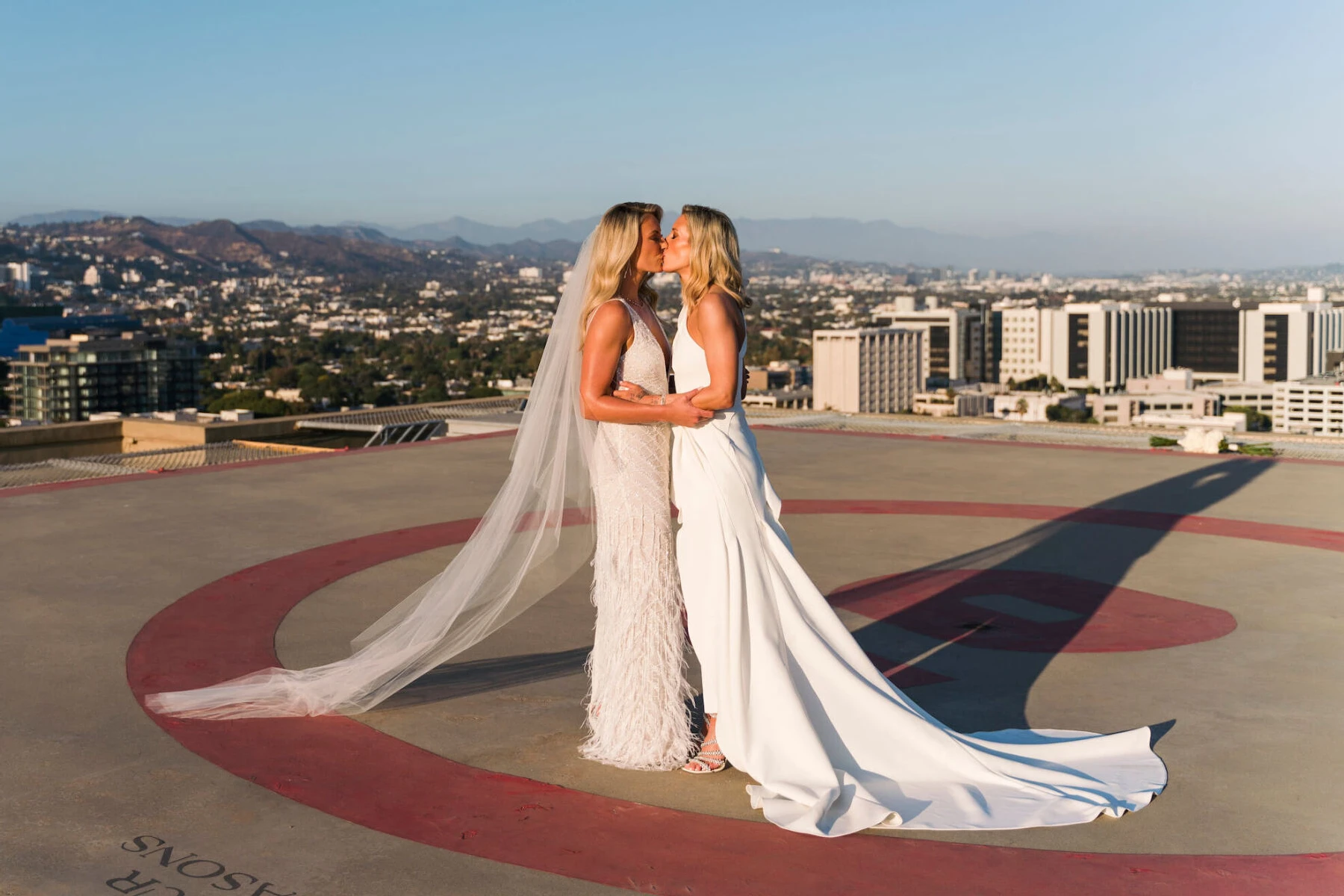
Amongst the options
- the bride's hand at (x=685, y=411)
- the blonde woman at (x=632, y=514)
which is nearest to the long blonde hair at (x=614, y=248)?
the blonde woman at (x=632, y=514)

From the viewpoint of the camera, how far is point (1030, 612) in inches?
294

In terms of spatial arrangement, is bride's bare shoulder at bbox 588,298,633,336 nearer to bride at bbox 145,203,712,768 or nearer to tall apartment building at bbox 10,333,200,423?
bride at bbox 145,203,712,768

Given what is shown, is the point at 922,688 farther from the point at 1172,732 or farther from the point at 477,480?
the point at 477,480

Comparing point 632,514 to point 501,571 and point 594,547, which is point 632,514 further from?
point 501,571

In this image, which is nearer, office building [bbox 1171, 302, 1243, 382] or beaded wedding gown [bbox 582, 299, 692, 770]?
beaded wedding gown [bbox 582, 299, 692, 770]

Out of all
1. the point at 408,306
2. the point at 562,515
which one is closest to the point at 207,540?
the point at 562,515

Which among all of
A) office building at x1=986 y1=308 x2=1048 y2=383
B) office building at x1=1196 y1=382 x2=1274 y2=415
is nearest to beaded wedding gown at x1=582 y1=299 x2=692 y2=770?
office building at x1=1196 y1=382 x2=1274 y2=415

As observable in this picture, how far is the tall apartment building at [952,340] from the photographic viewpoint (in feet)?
471

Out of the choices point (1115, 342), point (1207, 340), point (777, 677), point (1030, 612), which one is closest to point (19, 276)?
point (1115, 342)

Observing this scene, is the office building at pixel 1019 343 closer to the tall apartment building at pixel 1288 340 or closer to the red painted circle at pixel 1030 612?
the tall apartment building at pixel 1288 340

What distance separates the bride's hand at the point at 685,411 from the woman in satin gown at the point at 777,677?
4 centimetres

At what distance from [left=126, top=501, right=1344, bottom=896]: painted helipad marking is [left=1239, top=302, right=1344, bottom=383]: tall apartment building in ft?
368

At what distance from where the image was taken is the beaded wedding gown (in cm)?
482

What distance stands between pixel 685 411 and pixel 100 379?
4813 cm
